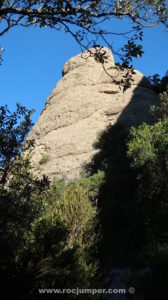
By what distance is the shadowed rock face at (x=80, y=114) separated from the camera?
24.2 metres

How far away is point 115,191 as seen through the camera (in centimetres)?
1675

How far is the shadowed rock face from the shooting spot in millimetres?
24188

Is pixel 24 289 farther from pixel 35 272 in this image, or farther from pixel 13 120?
pixel 13 120

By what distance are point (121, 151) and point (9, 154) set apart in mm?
16106

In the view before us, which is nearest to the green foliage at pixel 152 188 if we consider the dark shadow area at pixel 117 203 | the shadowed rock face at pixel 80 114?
the dark shadow area at pixel 117 203

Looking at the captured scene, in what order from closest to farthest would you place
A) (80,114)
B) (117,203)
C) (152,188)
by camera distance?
1. (152,188)
2. (117,203)
3. (80,114)

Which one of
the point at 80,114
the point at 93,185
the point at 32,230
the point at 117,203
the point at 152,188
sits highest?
the point at 80,114

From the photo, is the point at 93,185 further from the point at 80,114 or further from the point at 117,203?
the point at 80,114

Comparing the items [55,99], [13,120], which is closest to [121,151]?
[55,99]

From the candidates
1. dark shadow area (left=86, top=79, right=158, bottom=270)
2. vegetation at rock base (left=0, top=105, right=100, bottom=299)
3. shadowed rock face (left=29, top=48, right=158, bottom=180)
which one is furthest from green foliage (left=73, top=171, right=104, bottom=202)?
shadowed rock face (left=29, top=48, right=158, bottom=180)

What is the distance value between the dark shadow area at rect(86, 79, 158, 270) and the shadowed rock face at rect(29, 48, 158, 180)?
130 centimetres

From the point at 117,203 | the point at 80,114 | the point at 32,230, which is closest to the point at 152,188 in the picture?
the point at 117,203

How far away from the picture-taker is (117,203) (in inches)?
628

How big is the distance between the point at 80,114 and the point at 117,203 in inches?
533
